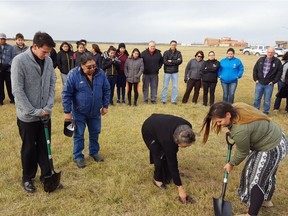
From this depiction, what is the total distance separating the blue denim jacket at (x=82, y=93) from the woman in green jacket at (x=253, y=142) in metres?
1.96

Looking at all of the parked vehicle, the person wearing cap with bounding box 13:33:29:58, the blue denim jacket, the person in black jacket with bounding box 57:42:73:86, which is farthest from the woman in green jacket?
the parked vehicle

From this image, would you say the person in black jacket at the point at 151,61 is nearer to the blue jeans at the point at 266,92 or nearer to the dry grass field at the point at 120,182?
the dry grass field at the point at 120,182

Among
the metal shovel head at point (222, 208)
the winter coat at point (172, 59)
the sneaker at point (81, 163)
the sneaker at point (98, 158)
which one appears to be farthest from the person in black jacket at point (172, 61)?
the metal shovel head at point (222, 208)

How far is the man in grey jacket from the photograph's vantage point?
343 centimetres

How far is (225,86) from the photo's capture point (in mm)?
8625

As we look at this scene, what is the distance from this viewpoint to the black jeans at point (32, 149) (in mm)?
3727

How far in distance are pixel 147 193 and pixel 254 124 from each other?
1.85 metres

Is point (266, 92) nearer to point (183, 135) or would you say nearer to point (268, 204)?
point (268, 204)

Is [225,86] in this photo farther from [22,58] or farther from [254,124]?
[22,58]

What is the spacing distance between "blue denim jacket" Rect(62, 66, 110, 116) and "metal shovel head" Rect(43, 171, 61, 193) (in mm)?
997

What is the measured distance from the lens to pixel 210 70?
8555mm

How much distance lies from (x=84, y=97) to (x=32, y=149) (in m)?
1.07

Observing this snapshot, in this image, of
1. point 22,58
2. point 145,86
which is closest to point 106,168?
point 22,58

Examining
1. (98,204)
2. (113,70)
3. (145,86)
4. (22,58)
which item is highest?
(22,58)
